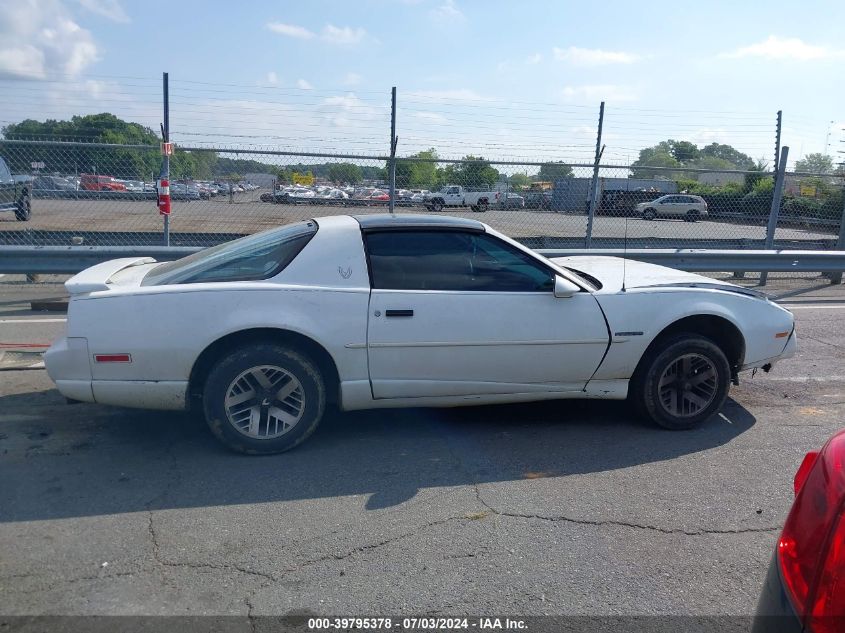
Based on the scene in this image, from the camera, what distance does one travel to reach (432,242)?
490 cm

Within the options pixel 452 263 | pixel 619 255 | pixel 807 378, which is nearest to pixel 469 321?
pixel 452 263

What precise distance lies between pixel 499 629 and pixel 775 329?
329cm

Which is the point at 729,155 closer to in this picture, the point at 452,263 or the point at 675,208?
the point at 675,208

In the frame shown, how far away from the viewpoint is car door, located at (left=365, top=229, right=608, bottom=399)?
4629 mm

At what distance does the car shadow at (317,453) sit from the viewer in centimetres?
406

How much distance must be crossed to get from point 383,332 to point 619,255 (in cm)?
A: 510

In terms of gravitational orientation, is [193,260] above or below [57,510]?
above

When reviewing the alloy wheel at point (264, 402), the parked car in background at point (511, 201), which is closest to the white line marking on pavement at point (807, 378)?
the alloy wheel at point (264, 402)

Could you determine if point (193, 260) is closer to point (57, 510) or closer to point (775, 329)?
point (57, 510)

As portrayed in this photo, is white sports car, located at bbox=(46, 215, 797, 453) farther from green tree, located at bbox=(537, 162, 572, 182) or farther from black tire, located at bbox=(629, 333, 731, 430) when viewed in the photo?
green tree, located at bbox=(537, 162, 572, 182)

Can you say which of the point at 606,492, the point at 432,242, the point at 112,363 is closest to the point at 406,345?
the point at 432,242

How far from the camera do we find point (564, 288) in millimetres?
4793

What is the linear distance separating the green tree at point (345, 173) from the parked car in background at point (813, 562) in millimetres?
9481

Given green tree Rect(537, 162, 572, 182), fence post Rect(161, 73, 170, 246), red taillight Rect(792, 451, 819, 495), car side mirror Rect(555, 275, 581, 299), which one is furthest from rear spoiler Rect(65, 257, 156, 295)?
green tree Rect(537, 162, 572, 182)
